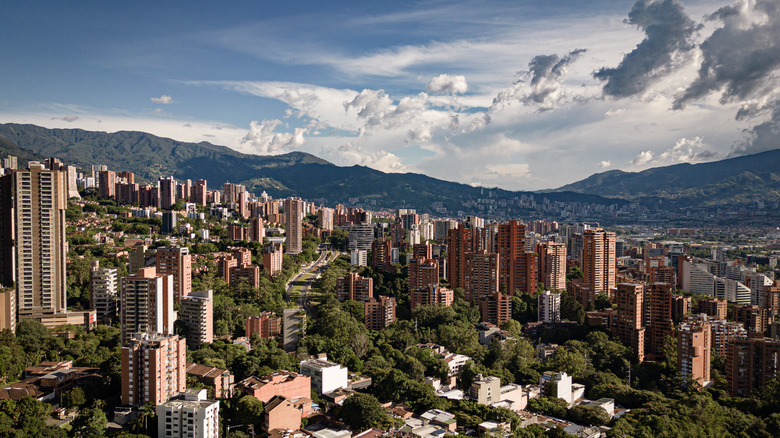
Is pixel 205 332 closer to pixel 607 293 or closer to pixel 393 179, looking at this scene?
pixel 607 293

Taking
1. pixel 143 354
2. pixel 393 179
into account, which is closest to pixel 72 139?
pixel 393 179

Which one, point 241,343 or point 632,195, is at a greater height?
point 632,195

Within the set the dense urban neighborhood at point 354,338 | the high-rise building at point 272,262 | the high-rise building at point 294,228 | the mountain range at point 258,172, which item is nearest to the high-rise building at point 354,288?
the dense urban neighborhood at point 354,338

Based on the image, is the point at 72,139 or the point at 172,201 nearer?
the point at 172,201

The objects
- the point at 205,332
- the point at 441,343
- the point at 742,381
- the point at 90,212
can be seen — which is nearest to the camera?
the point at 742,381

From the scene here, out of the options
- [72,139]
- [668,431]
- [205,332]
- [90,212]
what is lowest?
[668,431]

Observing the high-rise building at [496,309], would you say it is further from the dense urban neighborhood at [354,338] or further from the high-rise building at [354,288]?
the high-rise building at [354,288]
